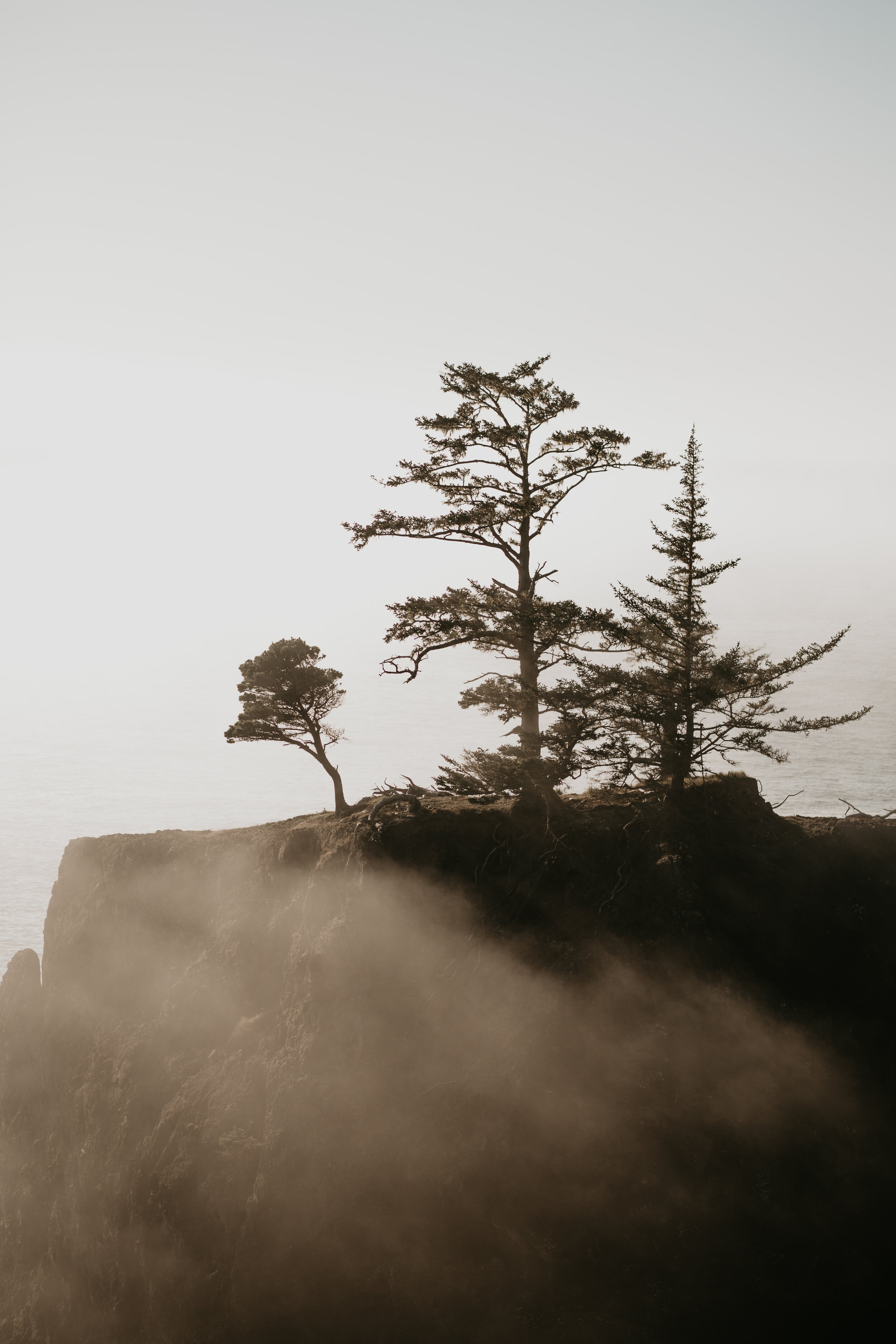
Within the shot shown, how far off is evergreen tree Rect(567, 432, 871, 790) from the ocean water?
9667cm

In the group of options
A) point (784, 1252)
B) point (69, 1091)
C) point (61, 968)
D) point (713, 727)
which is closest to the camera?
point (784, 1252)

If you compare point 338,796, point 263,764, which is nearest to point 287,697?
point 338,796

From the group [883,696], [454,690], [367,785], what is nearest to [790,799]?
[883,696]

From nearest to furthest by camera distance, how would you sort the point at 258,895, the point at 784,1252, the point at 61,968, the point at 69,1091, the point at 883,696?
1. the point at 784,1252
2. the point at 258,895
3. the point at 69,1091
4. the point at 61,968
5. the point at 883,696

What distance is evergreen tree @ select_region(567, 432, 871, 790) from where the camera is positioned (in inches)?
928

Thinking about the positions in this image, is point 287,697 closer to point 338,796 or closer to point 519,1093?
point 338,796

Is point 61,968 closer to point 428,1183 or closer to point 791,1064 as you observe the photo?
point 428,1183

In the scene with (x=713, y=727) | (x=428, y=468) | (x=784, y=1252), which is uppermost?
(x=428, y=468)

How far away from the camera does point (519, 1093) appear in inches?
849

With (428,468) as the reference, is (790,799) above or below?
below

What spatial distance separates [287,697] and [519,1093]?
46.7ft

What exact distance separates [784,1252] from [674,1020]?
19.7 ft

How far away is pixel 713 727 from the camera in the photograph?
23375mm

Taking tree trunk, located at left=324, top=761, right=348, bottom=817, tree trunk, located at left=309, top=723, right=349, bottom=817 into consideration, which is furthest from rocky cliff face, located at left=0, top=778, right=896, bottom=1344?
tree trunk, located at left=309, top=723, right=349, bottom=817
